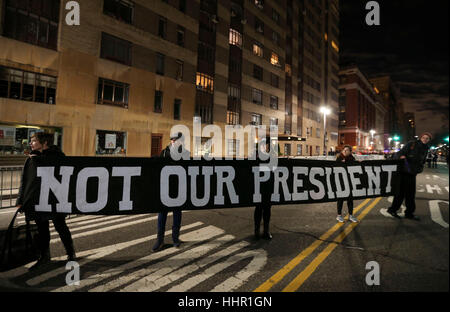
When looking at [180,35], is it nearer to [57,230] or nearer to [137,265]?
[57,230]

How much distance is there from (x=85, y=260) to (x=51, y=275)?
540mm

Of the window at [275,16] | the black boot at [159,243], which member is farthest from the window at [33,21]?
the window at [275,16]

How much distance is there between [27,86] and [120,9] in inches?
394

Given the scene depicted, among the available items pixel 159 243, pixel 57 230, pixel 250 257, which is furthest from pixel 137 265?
pixel 250 257

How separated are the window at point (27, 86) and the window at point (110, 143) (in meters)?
3.89

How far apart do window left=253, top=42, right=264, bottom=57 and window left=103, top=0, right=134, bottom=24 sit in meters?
19.7

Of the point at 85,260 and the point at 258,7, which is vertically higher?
the point at 258,7

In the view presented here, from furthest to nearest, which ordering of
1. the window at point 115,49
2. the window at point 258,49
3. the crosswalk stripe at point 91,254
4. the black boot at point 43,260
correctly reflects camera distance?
the window at point 258,49 → the window at point 115,49 → the black boot at point 43,260 → the crosswalk stripe at point 91,254

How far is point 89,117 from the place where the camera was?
17.6m

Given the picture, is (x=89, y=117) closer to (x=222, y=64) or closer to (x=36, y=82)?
(x=36, y=82)

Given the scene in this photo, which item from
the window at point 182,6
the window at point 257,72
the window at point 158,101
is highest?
the window at point 182,6

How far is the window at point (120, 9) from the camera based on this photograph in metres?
18.6

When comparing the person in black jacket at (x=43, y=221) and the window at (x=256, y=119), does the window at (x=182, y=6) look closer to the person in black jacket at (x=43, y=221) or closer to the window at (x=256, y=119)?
the window at (x=256, y=119)
